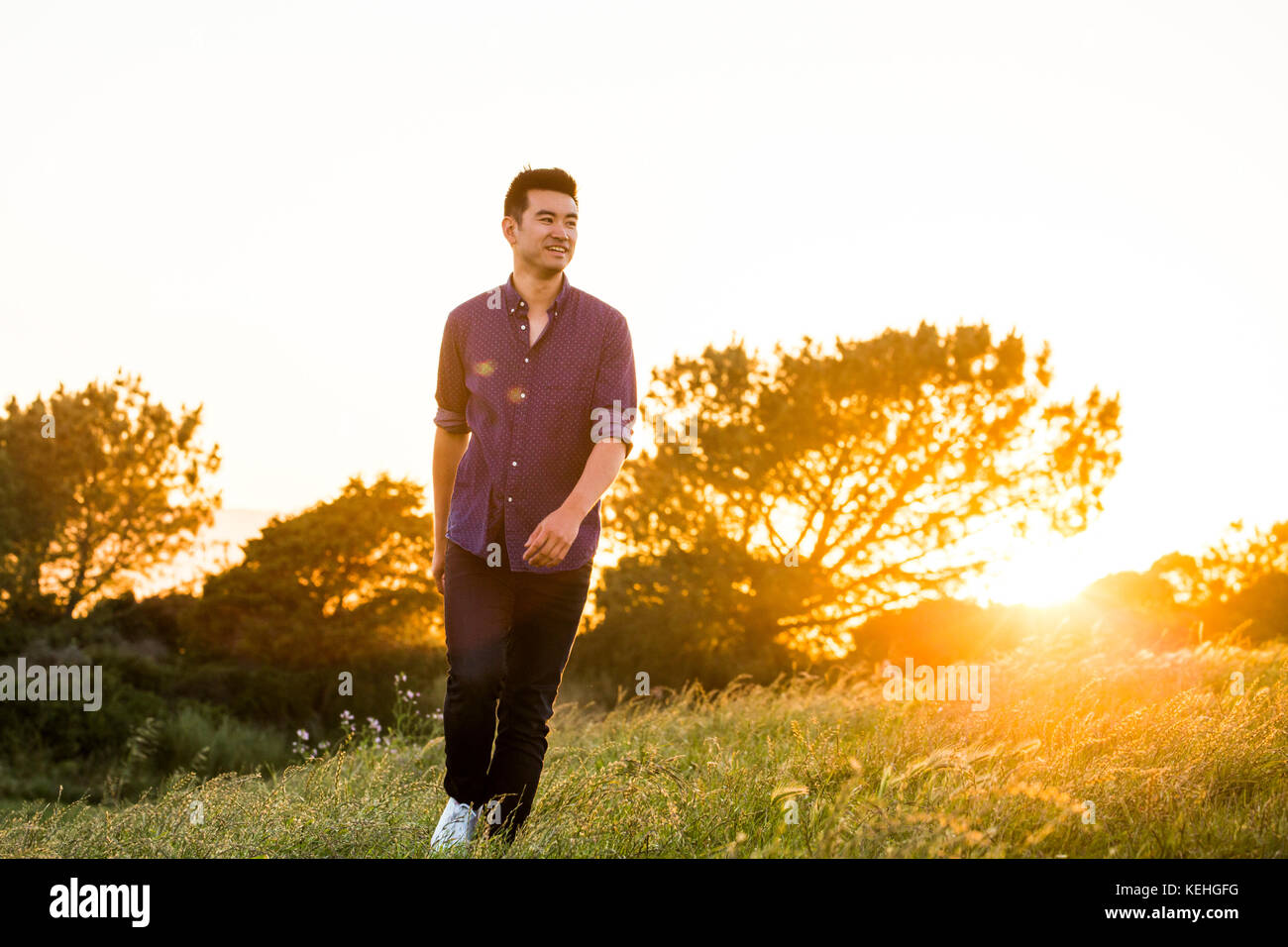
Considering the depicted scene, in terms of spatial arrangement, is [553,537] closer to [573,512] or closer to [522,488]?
[573,512]

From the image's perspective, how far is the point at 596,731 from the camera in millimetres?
6859

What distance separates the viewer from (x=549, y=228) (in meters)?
3.40

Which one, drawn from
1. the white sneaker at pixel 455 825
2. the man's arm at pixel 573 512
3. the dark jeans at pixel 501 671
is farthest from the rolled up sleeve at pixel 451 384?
the white sneaker at pixel 455 825

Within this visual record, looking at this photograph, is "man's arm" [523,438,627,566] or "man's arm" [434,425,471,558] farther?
"man's arm" [434,425,471,558]

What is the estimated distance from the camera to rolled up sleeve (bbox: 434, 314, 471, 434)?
361 cm

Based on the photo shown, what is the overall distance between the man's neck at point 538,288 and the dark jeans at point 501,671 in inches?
34.2

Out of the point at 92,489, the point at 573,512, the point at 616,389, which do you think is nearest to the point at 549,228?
the point at 616,389

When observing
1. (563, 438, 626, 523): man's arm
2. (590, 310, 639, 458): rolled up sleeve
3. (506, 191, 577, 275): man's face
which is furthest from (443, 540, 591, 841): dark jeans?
(506, 191, 577, 275): man's face

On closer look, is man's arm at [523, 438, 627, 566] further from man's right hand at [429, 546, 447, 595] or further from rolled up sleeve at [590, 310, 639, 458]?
man's right hand at [429, 546, 447, 595]

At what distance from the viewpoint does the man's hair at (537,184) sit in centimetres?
342

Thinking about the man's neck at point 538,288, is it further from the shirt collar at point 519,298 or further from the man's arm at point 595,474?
the man's arm at point 595,474
